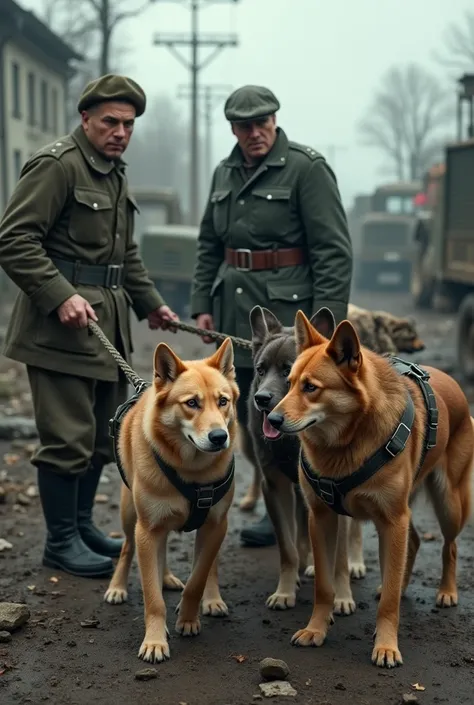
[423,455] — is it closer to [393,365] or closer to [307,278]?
[393,365]

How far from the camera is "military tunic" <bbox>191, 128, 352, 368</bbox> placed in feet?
17.6

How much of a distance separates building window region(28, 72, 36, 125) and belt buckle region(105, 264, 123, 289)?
31.7 m

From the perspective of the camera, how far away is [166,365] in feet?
13.6

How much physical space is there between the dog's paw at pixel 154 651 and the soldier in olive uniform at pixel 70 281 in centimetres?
120

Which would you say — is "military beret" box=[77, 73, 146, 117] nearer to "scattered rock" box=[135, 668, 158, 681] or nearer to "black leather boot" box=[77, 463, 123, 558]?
"black leather boot" box=[77, 463, 123, 558]

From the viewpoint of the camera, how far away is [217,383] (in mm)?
4129

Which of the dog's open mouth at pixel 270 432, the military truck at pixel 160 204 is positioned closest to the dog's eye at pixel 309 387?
the dog's open mouth at pixel 270 432

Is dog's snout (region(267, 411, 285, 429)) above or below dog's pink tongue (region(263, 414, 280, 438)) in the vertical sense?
above

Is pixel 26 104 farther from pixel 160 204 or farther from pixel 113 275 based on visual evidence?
pixel 113 275

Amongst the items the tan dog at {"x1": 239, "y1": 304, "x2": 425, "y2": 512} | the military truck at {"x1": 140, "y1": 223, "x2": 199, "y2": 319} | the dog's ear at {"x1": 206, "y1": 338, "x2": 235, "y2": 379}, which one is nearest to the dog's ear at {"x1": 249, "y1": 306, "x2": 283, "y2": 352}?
the dog's ear at {"x1": 206, "y1": 338, "x2": 235, "y2": 379}

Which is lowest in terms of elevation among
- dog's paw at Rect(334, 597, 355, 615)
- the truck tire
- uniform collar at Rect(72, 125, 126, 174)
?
dog's paw at Rect(334, 597, 355, 615)

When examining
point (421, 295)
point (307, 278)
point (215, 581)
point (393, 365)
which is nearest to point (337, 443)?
point (393, 365)

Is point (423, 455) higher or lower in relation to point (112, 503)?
higher

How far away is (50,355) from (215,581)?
4.61 ft
